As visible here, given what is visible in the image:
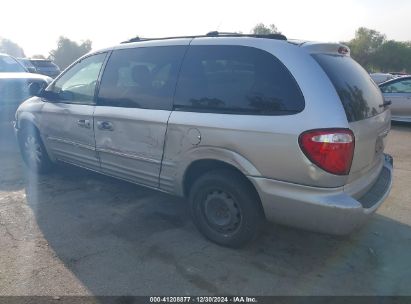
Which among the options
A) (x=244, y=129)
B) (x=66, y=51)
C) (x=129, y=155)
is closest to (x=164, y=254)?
(x=129, y=155)

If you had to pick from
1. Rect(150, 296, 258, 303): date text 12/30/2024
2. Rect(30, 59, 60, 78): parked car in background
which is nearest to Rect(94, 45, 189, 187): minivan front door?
Rect(150, 296, 258, 303): date text 12/30/2024

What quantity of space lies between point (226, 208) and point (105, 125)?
1694 millimetres

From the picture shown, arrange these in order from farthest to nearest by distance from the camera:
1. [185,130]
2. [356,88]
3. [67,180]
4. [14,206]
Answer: [67,180], [14,206], [185,130], [356,88]

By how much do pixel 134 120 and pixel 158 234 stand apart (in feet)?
3.89

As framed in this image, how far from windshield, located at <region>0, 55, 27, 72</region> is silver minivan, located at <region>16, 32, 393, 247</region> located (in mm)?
6816

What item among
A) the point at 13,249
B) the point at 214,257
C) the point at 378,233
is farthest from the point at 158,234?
the point at 378,233

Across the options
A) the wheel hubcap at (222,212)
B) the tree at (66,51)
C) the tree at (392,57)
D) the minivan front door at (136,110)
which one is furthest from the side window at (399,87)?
the tree at (66,51)

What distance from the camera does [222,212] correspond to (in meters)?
3.38

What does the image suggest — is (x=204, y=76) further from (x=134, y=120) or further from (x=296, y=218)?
(x=296, y=218)

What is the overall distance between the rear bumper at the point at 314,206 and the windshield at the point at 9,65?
357 inches

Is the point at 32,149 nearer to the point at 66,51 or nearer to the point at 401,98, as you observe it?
the point at 401,98

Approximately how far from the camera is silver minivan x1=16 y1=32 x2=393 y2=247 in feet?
9.07

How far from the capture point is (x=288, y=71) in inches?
114

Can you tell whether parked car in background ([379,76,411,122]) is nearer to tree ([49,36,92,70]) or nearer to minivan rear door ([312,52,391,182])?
minivan rear door ([312,52,391,182])
